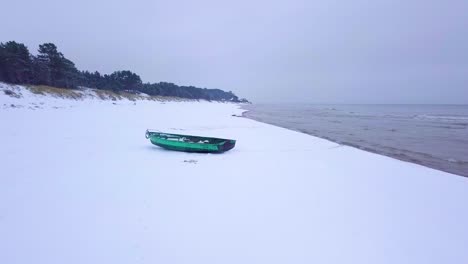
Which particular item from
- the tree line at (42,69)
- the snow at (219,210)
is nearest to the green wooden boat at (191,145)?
the snow at (219,210)

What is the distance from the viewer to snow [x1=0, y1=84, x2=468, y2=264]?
3885 millimetres

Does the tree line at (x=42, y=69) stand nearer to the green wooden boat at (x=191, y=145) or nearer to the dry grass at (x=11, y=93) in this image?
the dry grass at (x=11, y=93)

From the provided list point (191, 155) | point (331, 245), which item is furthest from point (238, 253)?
point (191, 155)

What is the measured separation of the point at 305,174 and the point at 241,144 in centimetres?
574

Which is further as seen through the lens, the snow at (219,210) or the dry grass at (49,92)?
the dry grass at (49,92)

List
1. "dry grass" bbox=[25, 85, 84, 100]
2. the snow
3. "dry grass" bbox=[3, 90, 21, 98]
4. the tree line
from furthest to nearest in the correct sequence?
the tree line → "dry grass" bbox=[25, 85, 84, 100] → "dry grass" bbox=[3, 90, 21, 98] → the snow

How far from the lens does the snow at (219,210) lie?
3885 millimetres

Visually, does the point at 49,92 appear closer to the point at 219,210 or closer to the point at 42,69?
the point at 42,69

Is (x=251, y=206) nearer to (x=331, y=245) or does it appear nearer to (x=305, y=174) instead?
(x=331, y=245)

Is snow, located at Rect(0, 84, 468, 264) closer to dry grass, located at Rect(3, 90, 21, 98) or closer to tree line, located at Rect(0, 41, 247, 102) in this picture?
dry grass, located at Rect(3, 90, 21, 98)

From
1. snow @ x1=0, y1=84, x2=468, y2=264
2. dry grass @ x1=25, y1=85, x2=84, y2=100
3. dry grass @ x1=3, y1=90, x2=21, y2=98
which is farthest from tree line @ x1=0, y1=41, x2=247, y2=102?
snow @ x1=0, y1=84, x2=468, y2=264

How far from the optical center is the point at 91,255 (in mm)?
Result: 3623

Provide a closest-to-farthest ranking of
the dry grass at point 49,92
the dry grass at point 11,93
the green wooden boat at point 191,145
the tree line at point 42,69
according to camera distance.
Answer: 1. the green wooden boat at point 191,145
2. the dry grass at point 11,93
3. the dry grass at point 49,92
4. the tree line at point 42,69

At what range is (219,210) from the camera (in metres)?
5.28
